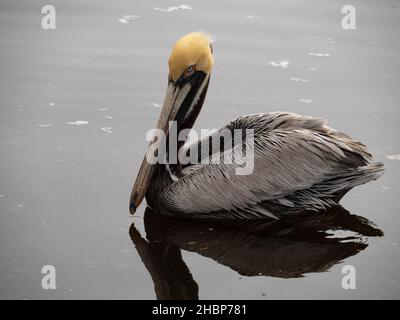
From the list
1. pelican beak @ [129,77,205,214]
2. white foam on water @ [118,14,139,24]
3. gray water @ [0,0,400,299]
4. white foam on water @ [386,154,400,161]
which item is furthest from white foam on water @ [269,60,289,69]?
pelican beak @ [129,77,205,214]

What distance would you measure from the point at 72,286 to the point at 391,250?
2280 millimetres

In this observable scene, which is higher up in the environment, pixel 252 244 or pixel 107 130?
pixel 107 130

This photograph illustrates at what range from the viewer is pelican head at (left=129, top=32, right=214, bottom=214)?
204 inches

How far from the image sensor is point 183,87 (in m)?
5.33

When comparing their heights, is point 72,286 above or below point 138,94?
below

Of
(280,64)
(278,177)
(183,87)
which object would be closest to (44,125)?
(183,87)

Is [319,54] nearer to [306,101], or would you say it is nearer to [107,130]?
[306,101]

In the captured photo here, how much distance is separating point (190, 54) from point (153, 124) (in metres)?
1.59

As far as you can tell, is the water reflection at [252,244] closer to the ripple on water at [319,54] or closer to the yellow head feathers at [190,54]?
the yellow head feathers at [190,54]

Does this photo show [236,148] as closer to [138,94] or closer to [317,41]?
[138,94]

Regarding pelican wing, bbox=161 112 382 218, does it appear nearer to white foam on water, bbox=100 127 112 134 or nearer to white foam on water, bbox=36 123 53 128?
white foam on water, bbox=100 127 112 134

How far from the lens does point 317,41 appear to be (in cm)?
860

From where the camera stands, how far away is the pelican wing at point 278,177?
5312 millimetres
